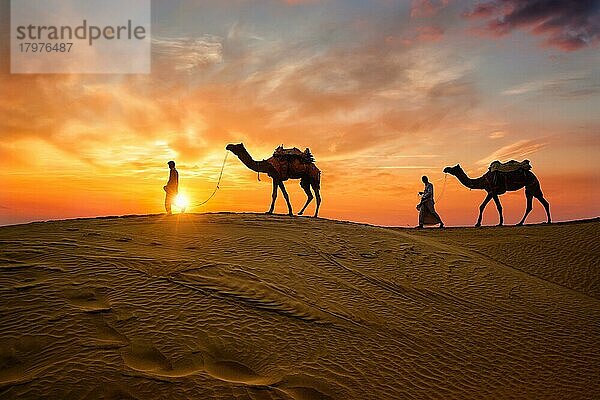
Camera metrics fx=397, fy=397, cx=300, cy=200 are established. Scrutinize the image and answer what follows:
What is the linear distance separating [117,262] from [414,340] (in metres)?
4.03

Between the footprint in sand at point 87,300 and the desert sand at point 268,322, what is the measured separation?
2 cm

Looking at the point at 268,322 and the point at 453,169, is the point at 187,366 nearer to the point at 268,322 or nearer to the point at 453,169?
the point at 268,322

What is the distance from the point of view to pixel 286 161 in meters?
13.8

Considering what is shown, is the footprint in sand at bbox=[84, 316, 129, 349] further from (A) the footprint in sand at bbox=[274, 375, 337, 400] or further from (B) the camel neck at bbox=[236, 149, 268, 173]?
(B) the camel neck at bbox=[236, 149, 268, 173]

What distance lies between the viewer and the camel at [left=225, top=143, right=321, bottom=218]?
13390 millimetres

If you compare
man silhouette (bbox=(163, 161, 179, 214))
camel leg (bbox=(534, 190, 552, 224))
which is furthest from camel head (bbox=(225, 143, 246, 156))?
camel leg (bbox=(534, 190, 552, 224))

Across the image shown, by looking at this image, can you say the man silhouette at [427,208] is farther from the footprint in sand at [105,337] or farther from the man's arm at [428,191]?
the footprint in sand at [105,337]

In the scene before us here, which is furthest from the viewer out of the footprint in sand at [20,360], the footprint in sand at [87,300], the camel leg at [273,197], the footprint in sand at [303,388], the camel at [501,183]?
the camel at [501,183]

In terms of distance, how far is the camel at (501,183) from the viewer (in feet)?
55.5

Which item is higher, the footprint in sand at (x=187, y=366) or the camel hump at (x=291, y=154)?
the camel hump at (x=291, y=154)

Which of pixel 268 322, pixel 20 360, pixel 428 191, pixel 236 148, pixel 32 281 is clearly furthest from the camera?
pixel 428 191

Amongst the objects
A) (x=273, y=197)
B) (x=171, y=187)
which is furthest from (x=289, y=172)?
(x=171, y=187)

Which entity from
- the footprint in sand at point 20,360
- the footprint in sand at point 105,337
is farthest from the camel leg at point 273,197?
the footprint in sand at point 20,360

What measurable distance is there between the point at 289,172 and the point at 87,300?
1000 centimetres
